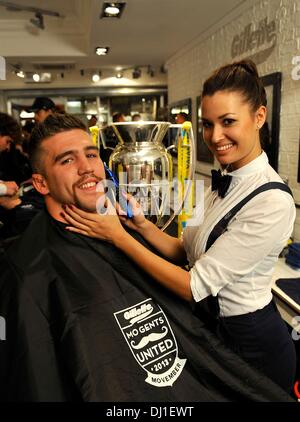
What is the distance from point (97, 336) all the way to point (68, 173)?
52 centimetres

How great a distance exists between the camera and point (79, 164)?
48.3 inches

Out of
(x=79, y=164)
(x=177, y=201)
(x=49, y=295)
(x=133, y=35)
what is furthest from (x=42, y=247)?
(x=133, y=35)

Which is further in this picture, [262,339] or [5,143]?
[5,143]

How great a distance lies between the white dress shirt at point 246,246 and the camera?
3.42 ft

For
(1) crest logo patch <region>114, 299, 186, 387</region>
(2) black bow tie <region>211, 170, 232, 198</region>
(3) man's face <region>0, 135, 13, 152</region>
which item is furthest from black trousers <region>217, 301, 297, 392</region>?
(3) man's face <region>0, 135, 13, 152</region>

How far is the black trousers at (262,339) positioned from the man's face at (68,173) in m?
0.58

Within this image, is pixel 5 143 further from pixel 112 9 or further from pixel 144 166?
pixel 144 166

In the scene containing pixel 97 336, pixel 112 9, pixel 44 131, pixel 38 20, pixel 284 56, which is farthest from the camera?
pixel 38 20

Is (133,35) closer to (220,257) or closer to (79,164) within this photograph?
(79,164)

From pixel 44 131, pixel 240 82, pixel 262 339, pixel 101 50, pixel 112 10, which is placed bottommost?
pixel 262 339

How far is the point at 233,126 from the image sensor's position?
3.83 feet

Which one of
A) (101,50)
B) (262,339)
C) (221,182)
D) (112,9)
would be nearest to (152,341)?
(262,339)

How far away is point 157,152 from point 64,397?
86 centimetres

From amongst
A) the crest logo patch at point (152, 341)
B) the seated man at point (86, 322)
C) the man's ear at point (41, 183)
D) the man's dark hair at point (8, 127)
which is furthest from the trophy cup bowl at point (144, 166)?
the man's dark hair at point (8, 127)
